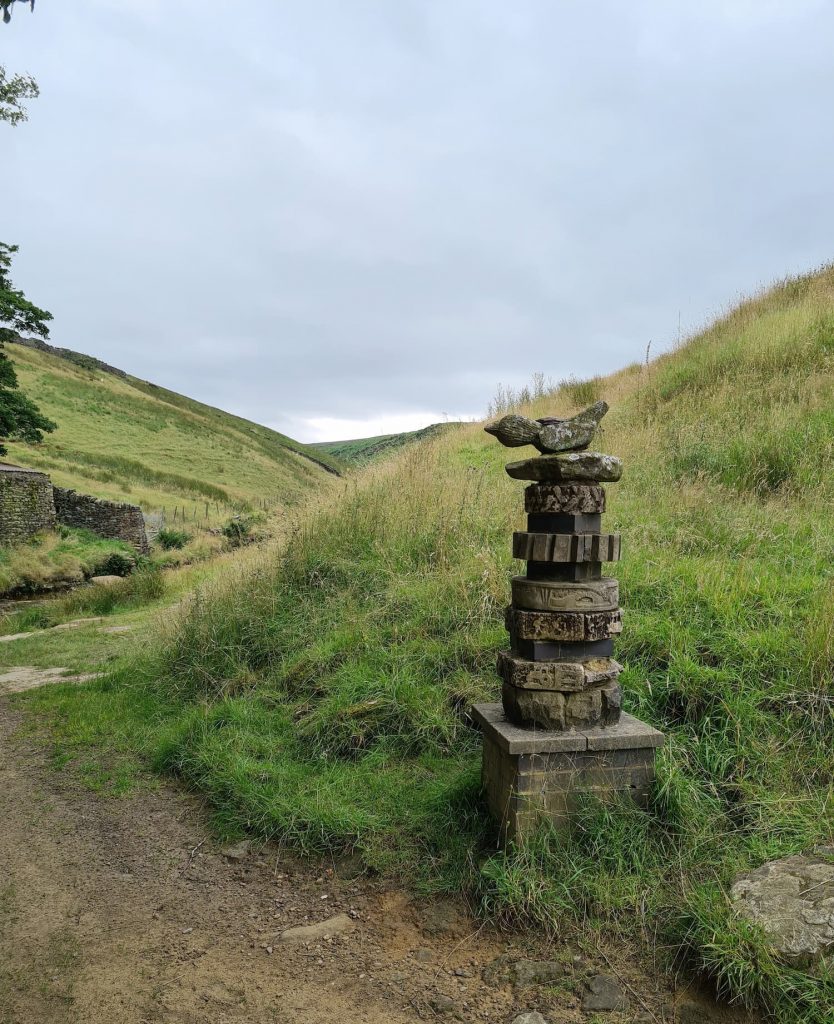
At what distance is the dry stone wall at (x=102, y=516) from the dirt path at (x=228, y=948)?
2042 cm

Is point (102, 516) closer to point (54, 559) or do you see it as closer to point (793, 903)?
point (54, 559)

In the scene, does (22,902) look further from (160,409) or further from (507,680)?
(160,409)

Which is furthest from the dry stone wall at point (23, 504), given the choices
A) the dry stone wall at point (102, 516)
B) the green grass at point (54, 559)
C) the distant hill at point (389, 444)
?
the distant hill at point (389, 444)

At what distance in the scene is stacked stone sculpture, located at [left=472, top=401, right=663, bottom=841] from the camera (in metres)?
2.88

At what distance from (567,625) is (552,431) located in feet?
3.02

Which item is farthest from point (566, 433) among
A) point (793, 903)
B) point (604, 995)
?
point (604, 995)

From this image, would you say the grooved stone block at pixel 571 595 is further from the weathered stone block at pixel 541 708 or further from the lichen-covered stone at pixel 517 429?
the lichen-covered stone at pixel 517 429

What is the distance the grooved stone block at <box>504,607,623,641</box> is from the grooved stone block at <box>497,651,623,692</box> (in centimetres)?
12

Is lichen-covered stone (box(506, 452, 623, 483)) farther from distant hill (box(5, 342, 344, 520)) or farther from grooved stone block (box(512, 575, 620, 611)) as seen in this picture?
distant hill (box(5, 342, 344, 520))

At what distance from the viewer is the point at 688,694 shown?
11.8 ft

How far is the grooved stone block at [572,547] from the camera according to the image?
2.95m

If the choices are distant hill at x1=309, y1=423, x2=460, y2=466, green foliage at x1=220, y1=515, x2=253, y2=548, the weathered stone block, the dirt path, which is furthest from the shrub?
the weathered stone block

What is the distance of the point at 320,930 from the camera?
111 inches

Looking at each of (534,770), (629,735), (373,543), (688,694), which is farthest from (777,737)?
(373,543)
